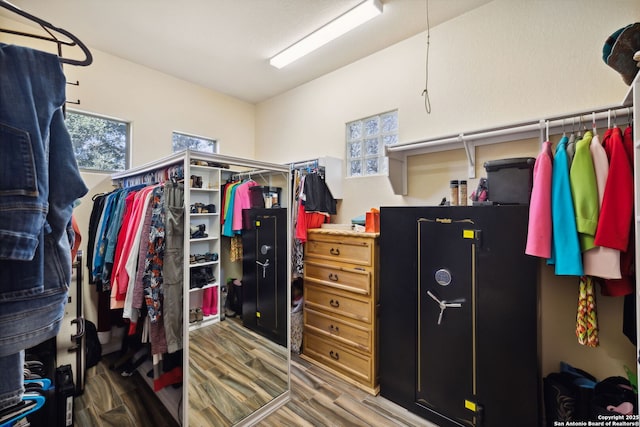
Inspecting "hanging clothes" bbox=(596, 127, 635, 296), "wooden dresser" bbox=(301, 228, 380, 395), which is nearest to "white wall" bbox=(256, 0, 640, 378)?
"hanging clothes" bbox=(596, 127, 635, 296)

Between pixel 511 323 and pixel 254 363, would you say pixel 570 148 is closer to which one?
pixel 511 323

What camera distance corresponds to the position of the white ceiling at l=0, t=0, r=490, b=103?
7.18 ft

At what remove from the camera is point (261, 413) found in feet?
6.38

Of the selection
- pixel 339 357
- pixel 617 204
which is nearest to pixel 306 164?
pixel 339 357

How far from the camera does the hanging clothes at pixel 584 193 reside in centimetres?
141

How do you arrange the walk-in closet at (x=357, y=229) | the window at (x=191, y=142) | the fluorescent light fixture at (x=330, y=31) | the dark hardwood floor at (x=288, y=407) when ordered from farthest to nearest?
the window at (x=191, y=142) < the fluorescent light fixture at (x=330, y=31) < the dark hardwood floor at (x=288, y=407) < the walk-in closet at (x=357, y=229)

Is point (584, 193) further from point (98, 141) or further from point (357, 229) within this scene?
point (98, 141)

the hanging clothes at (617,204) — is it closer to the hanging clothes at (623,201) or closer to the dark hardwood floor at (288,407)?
the hanging clothes at (623,201)

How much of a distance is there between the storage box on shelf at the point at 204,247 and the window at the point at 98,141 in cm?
178

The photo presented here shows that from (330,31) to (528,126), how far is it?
1.78m

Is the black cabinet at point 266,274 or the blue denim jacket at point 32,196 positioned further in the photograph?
the black cabinet at point 266,274

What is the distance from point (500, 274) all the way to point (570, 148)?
84 cm

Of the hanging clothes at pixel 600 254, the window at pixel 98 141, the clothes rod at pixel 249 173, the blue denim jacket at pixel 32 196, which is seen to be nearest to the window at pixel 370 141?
the clothes rod at pixel 249 173

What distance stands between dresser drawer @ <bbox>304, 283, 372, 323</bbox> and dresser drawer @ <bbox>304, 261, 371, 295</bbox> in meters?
0.07
